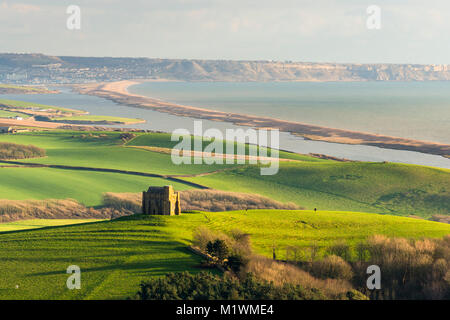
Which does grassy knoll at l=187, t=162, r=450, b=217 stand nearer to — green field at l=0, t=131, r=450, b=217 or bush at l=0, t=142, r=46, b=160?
green field at l=0, t=131, r=450, b=217

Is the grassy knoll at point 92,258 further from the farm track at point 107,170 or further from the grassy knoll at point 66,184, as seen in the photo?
the farm track at point 107,170

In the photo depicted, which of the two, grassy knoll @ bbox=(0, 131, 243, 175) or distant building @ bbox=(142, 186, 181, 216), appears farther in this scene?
grassy knoll @ bbox=(0, 131, 243, 175)

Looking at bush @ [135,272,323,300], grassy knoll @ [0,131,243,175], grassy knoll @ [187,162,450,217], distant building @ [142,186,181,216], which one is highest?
distant building @ [142,186,181,216]

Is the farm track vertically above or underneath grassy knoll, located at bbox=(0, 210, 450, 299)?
underneath

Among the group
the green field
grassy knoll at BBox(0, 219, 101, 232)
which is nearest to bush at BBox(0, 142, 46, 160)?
the green field

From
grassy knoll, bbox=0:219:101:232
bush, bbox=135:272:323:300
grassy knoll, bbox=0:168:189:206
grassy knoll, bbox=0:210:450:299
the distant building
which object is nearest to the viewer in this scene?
bush, bbox=135:272:323:300

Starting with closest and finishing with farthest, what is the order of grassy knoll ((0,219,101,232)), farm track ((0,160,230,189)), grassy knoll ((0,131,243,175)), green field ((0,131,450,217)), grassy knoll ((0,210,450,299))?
grassy knoll ((0,210,450,299)), grassy knoll ((0,219,101,232)), green field ((0,131,450,217)), farm track ((0,160,230,189)), grassy knoll ((0,131,243,175))
